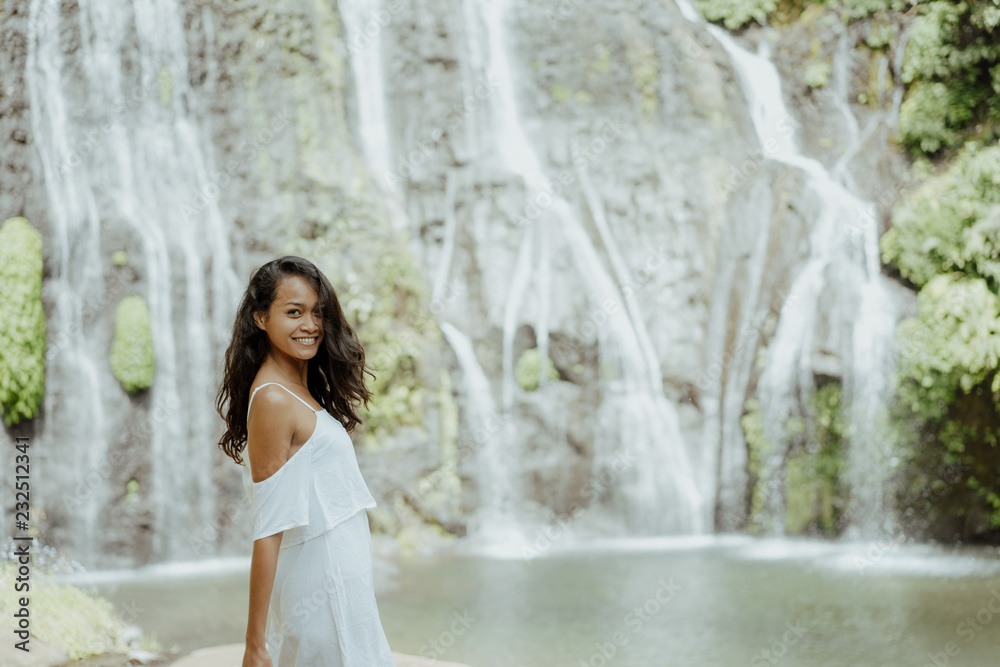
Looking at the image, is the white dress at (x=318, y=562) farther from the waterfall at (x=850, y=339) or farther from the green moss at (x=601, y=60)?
the green moss at (x=601, y=60)

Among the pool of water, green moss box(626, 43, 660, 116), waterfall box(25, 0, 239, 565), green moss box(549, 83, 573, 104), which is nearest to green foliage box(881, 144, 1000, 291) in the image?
the pool of water

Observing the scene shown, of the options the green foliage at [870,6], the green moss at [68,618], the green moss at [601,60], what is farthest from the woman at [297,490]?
the green foliage at [870,6]

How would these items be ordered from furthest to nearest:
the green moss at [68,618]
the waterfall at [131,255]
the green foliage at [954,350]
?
the waterfall at [131,255], the green foliage at [954,350], the green moss at [68,618]

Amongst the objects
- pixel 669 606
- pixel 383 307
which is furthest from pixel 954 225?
pixel 383 307

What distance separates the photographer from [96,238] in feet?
31.3

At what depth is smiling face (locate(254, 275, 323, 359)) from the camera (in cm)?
209

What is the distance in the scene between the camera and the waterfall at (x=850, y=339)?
9.59 m

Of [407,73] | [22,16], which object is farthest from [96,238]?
[407,73]

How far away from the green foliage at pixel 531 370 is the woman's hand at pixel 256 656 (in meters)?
8.66

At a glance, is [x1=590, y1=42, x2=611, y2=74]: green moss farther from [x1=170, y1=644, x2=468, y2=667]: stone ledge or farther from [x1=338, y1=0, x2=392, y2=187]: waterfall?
[x1=170, y1=644, x2=468, y2=667]: stone ledge

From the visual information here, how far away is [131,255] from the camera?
9.60 meters

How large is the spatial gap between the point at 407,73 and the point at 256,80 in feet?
7.11

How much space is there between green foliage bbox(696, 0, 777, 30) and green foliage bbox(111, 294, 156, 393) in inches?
369

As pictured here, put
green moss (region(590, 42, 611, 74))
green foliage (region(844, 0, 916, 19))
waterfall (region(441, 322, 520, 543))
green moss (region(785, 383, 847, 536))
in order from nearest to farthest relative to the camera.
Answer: green moss (region(785, 383, 847, 536)), waterfall (region(441, 322, 520, 543)), green foliage (region(844, 0, 916, 19)), green moss (region(590, 42, 611, 74))
